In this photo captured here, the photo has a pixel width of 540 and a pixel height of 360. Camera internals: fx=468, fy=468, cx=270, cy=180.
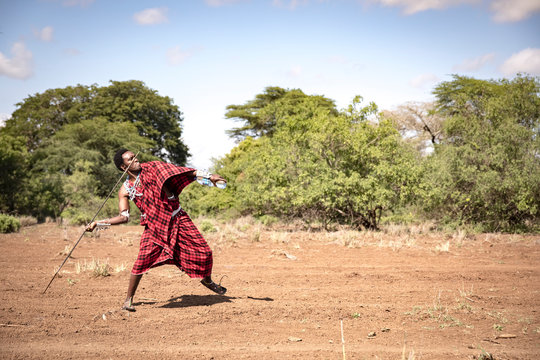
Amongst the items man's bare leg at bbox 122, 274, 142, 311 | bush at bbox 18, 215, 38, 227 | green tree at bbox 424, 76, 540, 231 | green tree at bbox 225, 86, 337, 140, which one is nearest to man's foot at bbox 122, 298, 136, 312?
man's bare leg at bbox 122, 274, 142, 311

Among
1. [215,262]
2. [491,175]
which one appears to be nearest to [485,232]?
[491,175]

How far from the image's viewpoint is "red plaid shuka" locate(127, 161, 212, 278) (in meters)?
5.46

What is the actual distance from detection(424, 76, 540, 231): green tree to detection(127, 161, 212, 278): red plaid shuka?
10.1 metres

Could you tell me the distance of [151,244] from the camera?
5.50 meters

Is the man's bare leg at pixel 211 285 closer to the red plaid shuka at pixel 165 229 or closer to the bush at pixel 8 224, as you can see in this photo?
the red plaid shuka at pixel 165 229

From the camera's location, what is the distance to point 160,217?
5.48 meters

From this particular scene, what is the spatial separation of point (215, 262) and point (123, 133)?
840 inches

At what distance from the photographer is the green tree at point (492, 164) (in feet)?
46.5

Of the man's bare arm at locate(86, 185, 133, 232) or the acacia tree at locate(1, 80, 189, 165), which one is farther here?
the acacia tree at locate(1, 80, 189, 165)

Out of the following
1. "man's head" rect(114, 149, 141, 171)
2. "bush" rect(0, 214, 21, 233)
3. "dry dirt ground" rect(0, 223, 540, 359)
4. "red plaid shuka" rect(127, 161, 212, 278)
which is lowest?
"dry dirt ground" rect(0, 223, 540, 359)

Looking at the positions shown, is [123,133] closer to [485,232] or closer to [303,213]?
[303,213]

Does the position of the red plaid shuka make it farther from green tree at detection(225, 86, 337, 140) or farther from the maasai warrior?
Result: green tree at detection(225, 86, 337, 140)

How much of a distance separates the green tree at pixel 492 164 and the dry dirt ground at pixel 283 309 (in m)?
4.70

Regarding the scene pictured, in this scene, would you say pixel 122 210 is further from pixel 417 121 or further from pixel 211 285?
pixel 417 121
